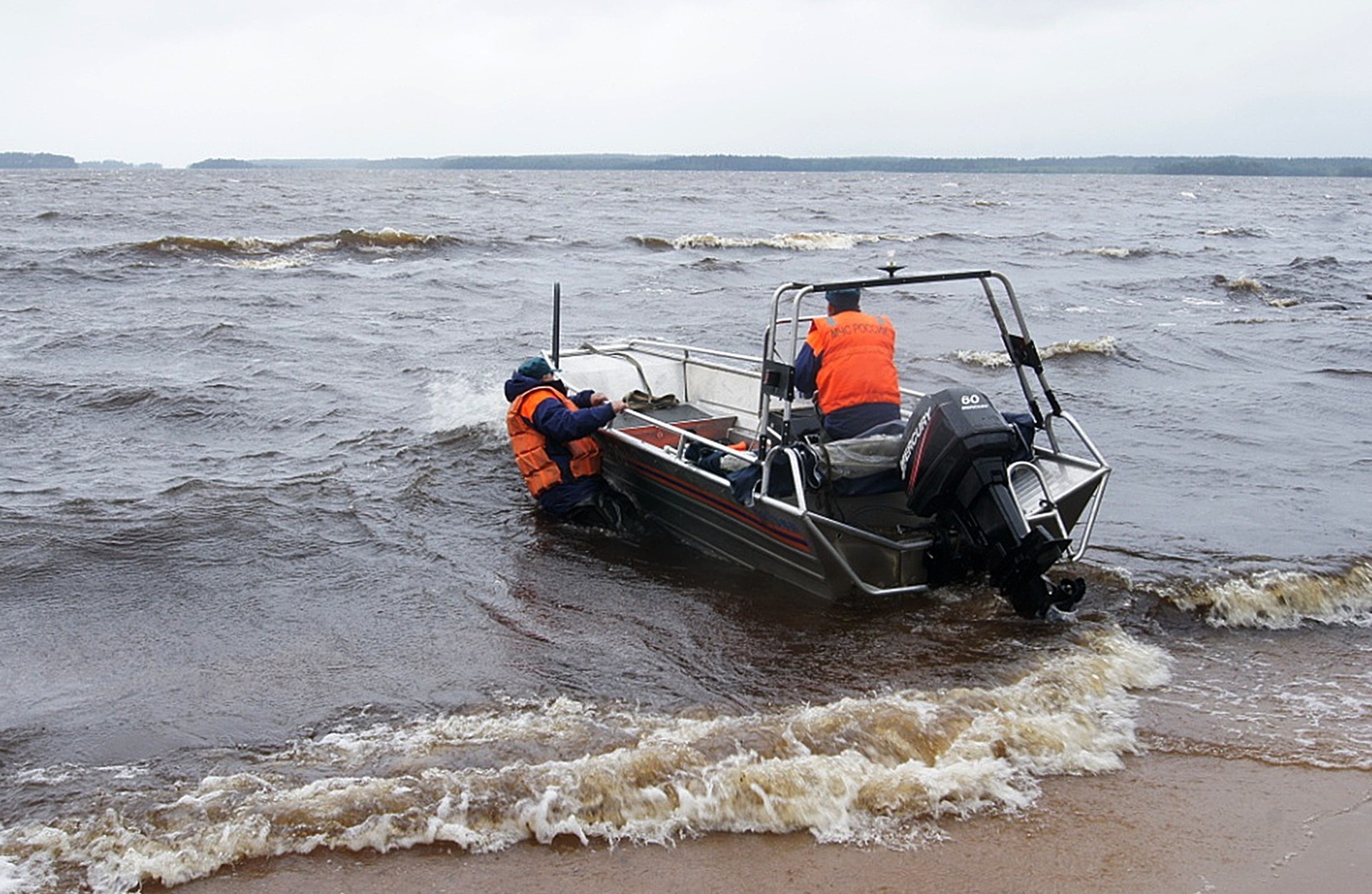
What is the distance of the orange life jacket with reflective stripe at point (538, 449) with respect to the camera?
827 centimetres

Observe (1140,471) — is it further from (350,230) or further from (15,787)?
(350,230)

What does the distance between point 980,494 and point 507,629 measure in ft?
9.22

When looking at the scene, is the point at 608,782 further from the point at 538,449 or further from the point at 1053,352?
the point at 1053,352

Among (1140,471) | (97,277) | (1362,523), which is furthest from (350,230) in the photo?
(1362,523)

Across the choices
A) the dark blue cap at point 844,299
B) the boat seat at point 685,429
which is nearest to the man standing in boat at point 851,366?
the dark blue cap at point 844,299

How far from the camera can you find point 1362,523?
318 inches

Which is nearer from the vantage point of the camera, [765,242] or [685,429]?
[685,429]

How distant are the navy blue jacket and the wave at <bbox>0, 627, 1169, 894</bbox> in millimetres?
2768

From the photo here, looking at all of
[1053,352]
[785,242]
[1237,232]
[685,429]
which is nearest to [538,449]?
[685,429]

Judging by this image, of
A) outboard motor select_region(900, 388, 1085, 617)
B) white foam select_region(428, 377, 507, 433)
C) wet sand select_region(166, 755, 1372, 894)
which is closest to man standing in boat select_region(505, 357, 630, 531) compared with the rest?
white foam select_region(428, 377, 507, 433)

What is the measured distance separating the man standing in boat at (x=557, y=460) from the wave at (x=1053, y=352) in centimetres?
776

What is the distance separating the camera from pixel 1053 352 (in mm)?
15562

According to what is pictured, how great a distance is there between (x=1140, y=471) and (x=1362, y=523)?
191 cm

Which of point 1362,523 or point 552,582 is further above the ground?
point 1362,523
